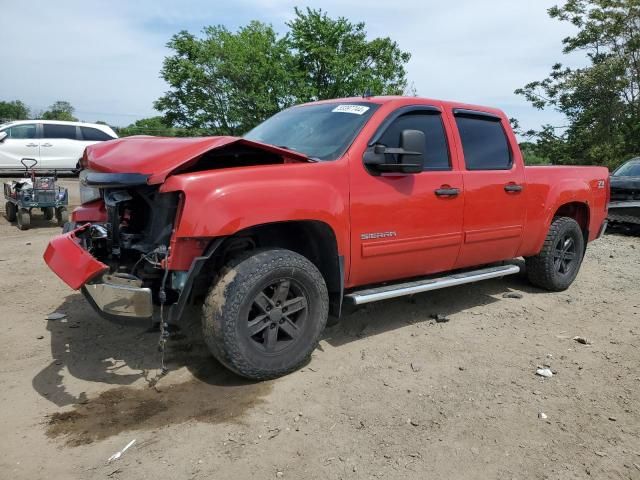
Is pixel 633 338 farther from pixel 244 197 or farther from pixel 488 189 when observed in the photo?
pixel 244 197

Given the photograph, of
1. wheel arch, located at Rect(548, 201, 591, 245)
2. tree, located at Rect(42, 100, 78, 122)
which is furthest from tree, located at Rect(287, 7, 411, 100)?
tree, located at Rect(42, 100, 78, 122)

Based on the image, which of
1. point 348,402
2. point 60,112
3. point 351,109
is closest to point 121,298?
point 348,402

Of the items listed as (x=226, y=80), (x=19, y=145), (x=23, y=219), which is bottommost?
(x=23, y=219)

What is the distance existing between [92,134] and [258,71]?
9275mm

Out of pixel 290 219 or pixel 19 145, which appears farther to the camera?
pixel 19 145

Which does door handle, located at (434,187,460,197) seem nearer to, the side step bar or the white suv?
the side step bar

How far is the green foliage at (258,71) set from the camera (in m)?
22.7

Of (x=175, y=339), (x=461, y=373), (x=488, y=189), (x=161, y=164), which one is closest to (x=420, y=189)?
(x=488, y=189)

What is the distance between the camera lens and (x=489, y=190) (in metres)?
4.56

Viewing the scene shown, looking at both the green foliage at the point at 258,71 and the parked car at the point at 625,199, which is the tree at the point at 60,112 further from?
the parked car at the point at 625,199

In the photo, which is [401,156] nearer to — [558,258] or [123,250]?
[123,250]

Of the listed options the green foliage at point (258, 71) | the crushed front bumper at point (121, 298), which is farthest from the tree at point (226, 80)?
the crushed front bumper at point (121, 298)

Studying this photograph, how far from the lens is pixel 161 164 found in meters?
3.09

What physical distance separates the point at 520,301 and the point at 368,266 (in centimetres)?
229
